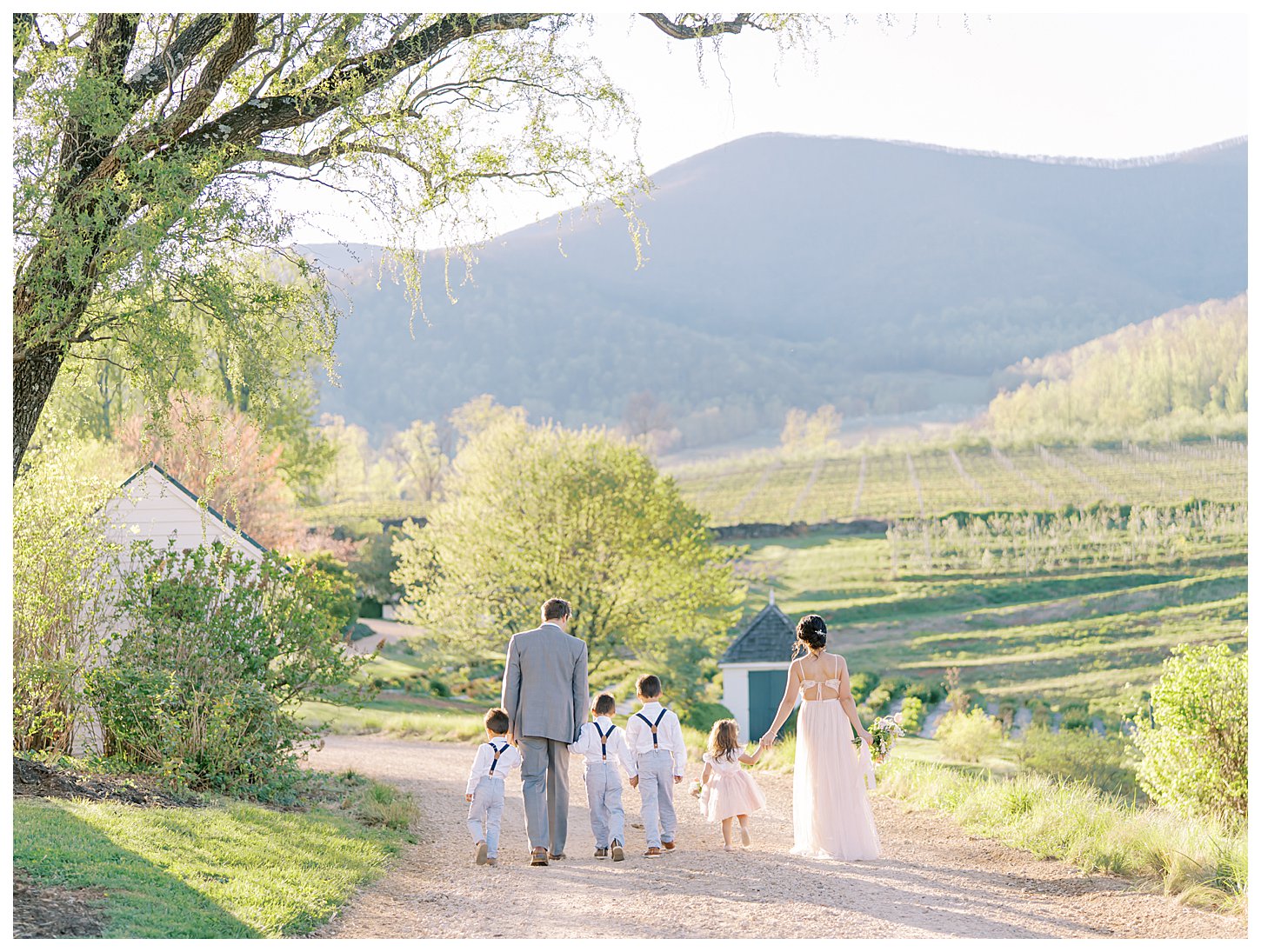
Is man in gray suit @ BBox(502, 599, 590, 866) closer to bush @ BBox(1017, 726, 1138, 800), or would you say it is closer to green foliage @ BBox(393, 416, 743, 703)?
bush @ BBox(1017, 726, 1138, 800)

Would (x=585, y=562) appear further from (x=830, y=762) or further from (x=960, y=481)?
(x=960, y=481)

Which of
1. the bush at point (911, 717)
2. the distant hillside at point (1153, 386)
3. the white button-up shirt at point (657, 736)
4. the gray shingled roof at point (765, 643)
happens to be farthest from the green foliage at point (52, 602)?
the distant hillside at point (1153, 386)

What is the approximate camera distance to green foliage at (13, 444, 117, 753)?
9.95 m

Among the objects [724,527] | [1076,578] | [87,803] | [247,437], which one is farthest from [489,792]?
[724,527]

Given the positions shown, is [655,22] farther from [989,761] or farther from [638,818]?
[989,761]

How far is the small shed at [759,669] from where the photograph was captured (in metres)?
24.7

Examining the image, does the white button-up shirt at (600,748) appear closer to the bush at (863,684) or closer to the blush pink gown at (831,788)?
the blush pink gown at (831,788)

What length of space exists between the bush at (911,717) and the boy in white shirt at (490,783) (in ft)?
66.6

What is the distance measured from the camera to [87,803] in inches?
332

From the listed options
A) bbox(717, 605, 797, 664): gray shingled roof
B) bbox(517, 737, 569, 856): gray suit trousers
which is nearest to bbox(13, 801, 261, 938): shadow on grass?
bbox(517, 737, 569, 856): gray suit trousers

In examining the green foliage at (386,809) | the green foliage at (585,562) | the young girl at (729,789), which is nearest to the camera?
the young girl at (729,789)

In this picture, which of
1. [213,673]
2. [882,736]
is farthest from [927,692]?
[213,673]

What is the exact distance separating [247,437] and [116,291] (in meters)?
22.3

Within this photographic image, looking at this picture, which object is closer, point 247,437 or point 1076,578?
point 247,437
